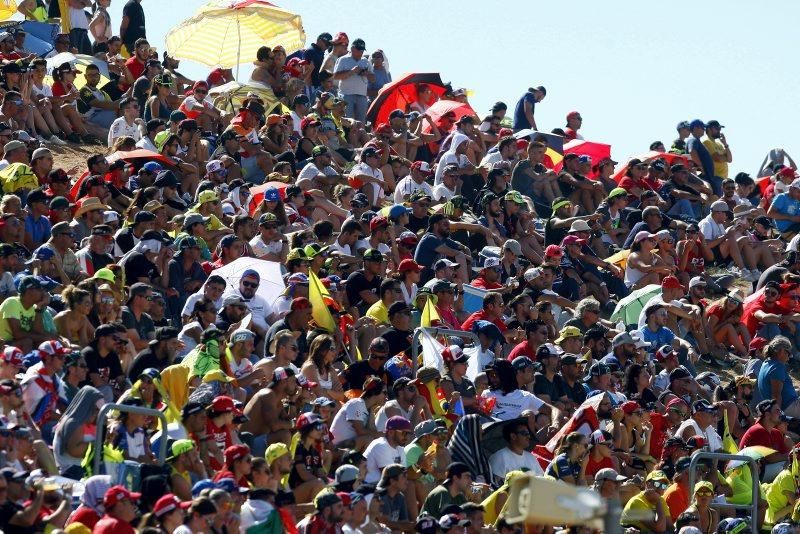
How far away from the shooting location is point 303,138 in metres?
25.1

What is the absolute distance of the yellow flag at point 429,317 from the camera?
19109 millimetres

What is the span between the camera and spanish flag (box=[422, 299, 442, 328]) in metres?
19.1

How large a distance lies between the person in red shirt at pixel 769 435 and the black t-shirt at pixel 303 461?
5995 millimetres

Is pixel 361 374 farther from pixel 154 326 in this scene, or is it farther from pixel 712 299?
pixel 712 299

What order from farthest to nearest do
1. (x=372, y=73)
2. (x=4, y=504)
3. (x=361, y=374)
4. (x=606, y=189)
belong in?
(x=372, y=73) < (x=606, y=189) < (x=361, y=374) < (x=4, y=504)

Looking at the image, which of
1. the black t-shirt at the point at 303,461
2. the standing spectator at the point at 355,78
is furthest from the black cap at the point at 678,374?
the standing spectator at the point at 355,78

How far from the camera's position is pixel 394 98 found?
29.3 meters

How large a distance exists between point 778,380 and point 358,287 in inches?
192

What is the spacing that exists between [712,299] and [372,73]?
25.8 ft

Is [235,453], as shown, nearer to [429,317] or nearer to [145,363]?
[145,363]

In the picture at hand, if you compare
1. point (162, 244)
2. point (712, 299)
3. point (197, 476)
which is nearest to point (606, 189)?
point (712, 299)

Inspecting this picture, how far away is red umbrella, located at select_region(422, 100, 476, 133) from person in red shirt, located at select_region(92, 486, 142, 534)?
1537cm

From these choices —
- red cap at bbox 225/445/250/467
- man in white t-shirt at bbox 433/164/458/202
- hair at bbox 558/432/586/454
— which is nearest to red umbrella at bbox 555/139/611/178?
man in white t-shirt at bbox 433/164/458/202

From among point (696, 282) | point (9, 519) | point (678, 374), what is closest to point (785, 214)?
point (696, 282)
